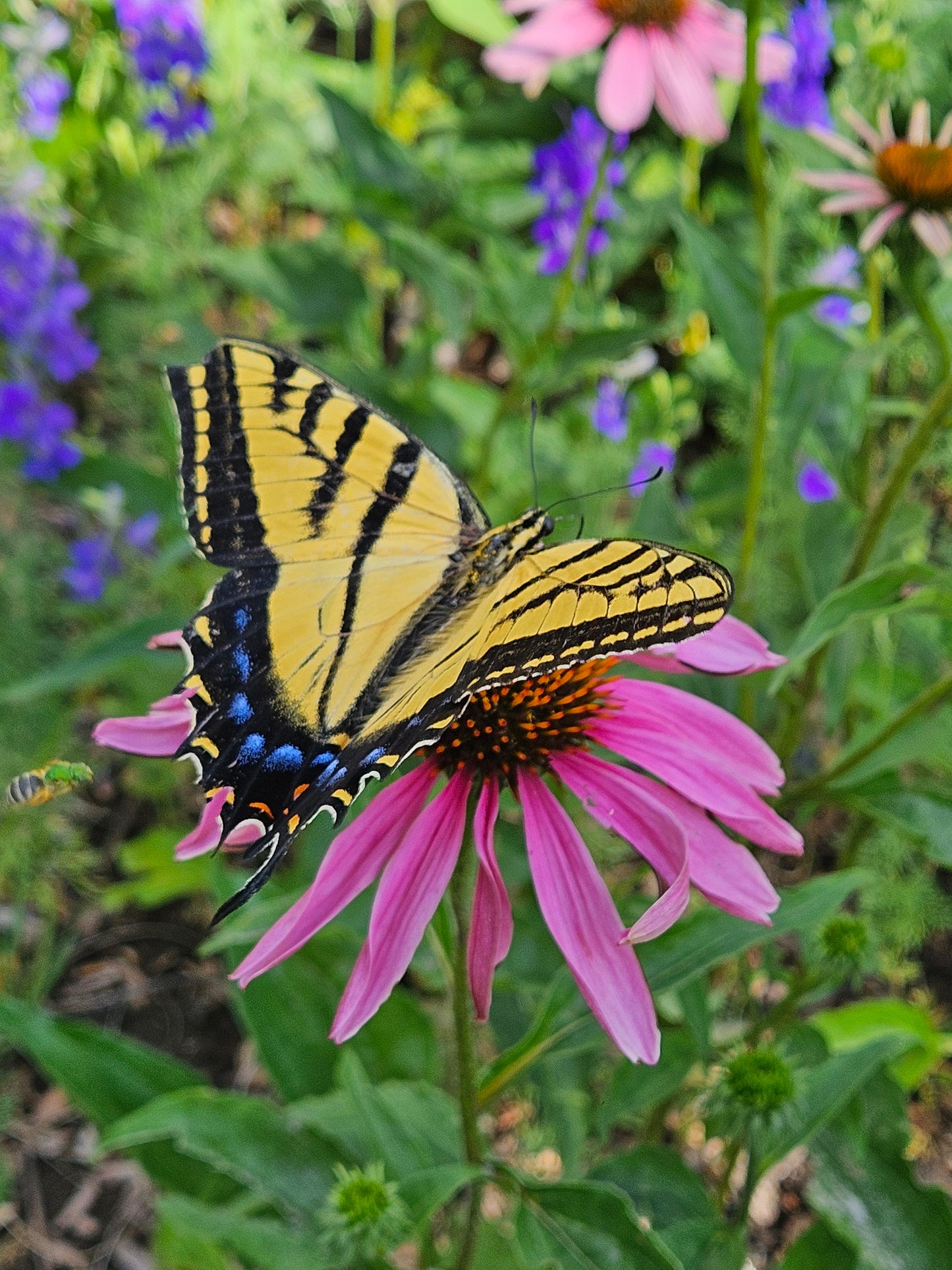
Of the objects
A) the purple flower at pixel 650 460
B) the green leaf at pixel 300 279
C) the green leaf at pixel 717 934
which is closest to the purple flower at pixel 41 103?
the green leaf at pixel 300 279

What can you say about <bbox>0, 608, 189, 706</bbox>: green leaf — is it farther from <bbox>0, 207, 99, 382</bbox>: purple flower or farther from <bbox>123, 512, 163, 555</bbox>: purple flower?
<bbox>0, 207, 99, 382</bbox>: purple flower

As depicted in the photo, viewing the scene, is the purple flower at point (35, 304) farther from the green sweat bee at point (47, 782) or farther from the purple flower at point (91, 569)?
the green sweat bee at point (47, 782)

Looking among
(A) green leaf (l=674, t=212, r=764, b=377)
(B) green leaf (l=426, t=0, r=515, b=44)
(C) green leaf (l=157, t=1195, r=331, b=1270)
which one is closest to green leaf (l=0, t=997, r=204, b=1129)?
(C) green leaf (l=157, t=1195, r=331, b=1270)

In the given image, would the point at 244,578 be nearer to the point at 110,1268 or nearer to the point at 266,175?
the point at 110,1268

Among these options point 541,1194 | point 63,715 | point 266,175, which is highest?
point 266,175

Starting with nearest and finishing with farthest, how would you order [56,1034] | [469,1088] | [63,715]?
[469,1088] → [56,1034] → [63,715]

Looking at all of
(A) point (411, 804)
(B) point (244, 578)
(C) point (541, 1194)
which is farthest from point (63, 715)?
(C) point (541, 1194)
